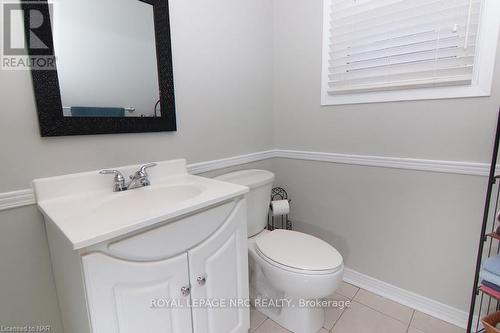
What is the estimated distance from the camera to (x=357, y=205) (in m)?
1.58

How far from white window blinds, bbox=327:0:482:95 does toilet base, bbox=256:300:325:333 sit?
49.0 inches

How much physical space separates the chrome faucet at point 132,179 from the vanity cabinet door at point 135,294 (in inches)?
17.2

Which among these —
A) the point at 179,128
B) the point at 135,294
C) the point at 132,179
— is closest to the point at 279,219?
the point at 179,128

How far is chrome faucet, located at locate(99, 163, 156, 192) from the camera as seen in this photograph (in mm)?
1089

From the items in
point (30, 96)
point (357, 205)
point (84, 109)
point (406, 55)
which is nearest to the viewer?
point (30, 96)

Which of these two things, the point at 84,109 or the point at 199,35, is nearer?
the point at 84,109

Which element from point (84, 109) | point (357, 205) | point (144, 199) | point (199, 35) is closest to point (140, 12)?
point (199, 35)

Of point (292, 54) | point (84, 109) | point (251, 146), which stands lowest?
point (251, 146)

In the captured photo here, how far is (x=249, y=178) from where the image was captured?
147 cm

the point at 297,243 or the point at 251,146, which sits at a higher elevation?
the point at 251,146

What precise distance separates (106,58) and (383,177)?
153 cm

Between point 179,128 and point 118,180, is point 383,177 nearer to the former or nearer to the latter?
point 179,128

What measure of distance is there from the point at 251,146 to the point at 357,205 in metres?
0.79

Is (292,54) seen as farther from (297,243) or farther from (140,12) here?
(297,243)
